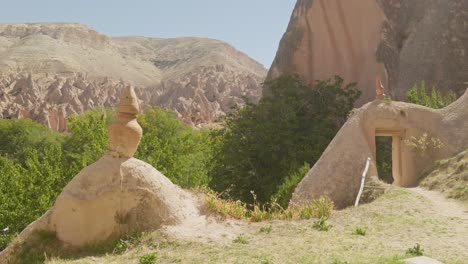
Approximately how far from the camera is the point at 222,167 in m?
21.5

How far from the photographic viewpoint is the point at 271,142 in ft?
67.9

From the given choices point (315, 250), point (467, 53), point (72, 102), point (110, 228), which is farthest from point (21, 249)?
point (72, 102)

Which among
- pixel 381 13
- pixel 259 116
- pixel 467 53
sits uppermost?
pixel 381 13

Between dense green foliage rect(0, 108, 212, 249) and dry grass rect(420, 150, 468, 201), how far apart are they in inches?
440

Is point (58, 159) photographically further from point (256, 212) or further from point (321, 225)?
point (321, 225)

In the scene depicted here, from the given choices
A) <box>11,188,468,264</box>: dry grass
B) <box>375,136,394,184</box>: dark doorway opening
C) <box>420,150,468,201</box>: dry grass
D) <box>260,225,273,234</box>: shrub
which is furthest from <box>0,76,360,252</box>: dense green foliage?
<box>260,225,273,234</box>: shrub

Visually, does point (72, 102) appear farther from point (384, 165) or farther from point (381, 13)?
point (384, 165)

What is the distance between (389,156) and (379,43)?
946 centimetres

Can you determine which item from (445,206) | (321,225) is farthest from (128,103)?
(445,206)

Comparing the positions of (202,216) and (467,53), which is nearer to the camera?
(202,216)

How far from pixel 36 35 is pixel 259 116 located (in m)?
104

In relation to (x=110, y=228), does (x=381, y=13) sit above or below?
above

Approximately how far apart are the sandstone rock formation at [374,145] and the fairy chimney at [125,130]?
526 centimetres

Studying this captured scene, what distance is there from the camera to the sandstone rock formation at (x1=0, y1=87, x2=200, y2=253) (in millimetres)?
9570
